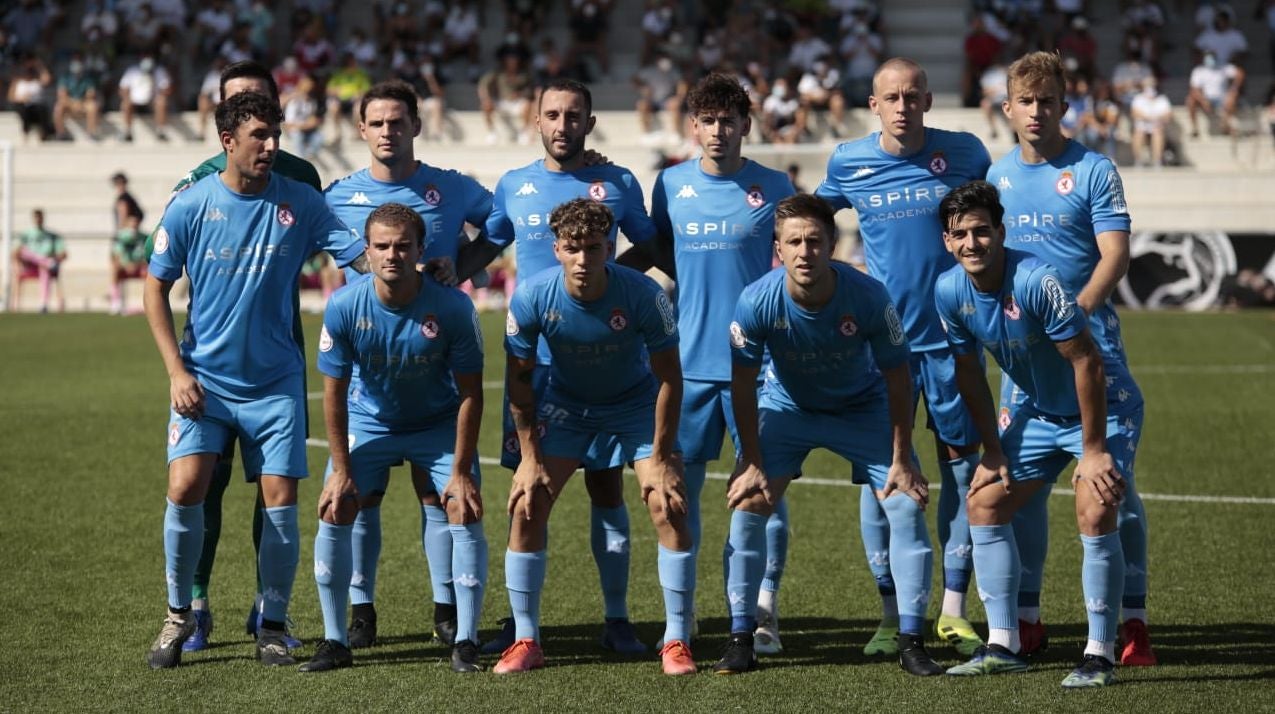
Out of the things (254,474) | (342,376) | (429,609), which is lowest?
(429,609)

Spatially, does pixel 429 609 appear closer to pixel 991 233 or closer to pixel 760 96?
pixel 991 233

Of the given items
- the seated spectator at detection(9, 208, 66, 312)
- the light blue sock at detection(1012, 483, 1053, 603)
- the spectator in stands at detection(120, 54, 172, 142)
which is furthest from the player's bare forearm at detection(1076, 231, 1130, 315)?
the spectator in stands at detection(120, 54, 172, 142)

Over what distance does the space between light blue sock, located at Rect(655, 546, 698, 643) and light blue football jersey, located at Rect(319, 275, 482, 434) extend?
3.67 feet

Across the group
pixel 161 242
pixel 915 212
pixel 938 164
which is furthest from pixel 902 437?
pixel 161 242

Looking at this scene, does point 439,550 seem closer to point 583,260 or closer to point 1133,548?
point 583,260

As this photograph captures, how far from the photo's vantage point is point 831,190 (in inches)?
299

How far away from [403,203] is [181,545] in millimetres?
1755

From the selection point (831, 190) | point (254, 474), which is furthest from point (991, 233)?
point (254, 474)

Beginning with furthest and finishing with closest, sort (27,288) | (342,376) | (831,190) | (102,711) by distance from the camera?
1. (27,288)
2. (831,190)
3. (342,376)
4. (102,711)

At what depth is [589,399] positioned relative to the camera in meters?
7.05

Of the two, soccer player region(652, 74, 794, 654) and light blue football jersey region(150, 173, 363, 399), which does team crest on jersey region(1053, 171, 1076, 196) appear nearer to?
soccer player region(652, 74, 794, 654)

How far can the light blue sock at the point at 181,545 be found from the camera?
6.91 meters

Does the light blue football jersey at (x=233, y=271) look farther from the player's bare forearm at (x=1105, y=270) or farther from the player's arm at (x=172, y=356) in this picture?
the player's bare forearm at (x=1105, y=270)

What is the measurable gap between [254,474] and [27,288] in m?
23.9
